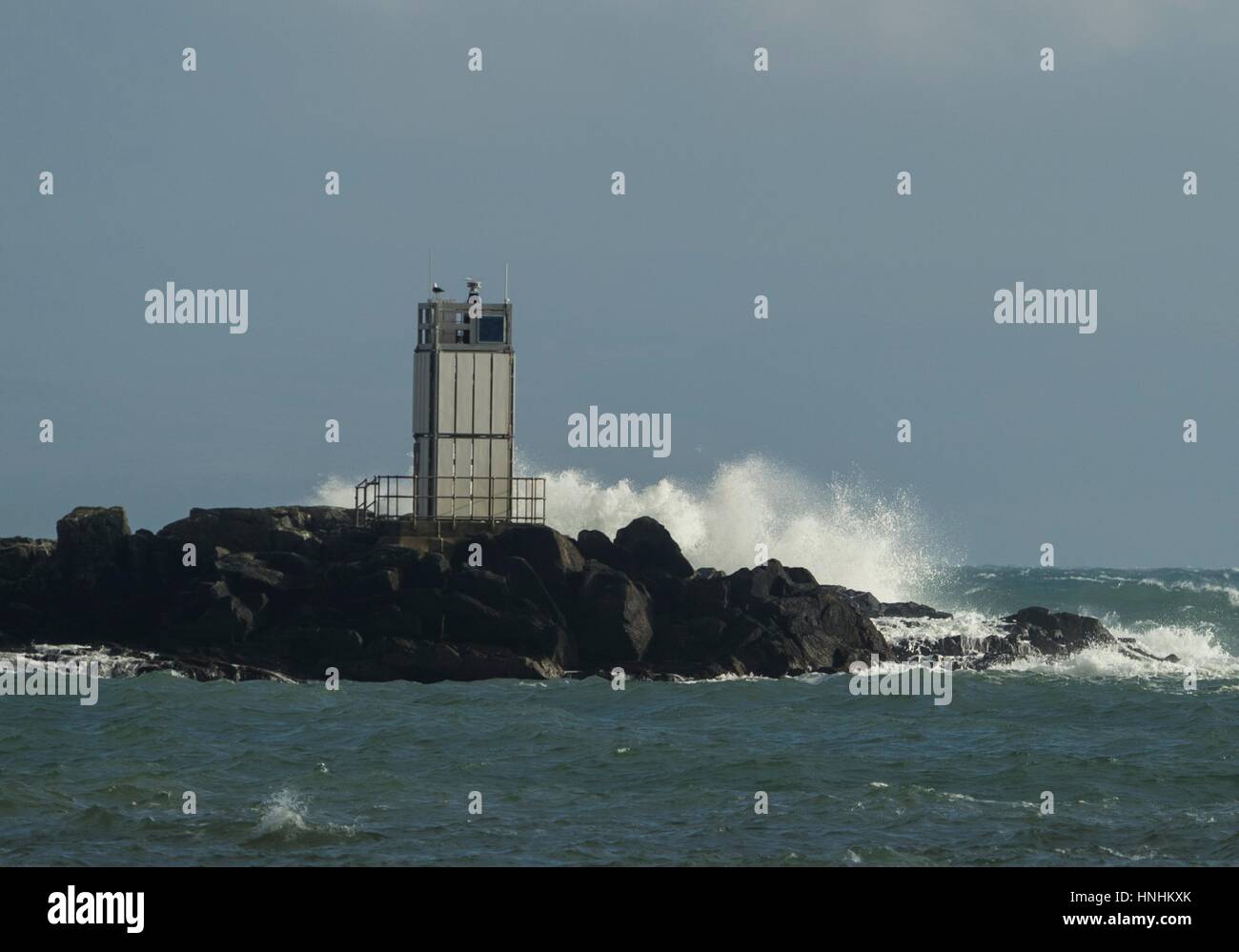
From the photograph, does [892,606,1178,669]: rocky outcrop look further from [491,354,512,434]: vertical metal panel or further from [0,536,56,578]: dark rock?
[0,536,56,578]: dark rock

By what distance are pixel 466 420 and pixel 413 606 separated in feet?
21.8

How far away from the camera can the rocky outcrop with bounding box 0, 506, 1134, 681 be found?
37.4 metres

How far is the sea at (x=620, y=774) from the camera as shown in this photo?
18.6 m

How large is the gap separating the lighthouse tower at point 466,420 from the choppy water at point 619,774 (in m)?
7.59

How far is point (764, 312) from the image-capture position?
37.6 m

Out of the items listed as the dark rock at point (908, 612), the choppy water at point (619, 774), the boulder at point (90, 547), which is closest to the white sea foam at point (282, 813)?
the choppy water at point (619, 774)

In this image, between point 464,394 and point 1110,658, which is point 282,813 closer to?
point 464,394

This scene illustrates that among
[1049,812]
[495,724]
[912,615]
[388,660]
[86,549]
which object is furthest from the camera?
[912,615]

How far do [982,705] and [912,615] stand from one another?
15.5 meters
